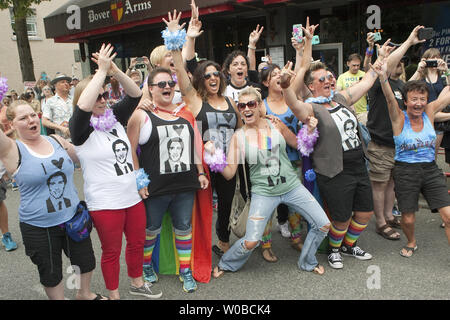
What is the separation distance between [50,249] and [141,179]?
0.81m

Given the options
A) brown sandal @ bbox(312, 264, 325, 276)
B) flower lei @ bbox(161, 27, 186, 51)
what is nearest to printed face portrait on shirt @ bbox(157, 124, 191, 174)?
flower lei @ bbox(161, 27, 186, 51)

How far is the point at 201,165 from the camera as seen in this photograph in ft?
11.6

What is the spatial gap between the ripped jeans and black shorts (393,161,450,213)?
0.87m

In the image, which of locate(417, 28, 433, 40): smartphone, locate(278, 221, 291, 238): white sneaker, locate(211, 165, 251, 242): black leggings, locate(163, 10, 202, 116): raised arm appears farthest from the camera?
locate(278, 221, 291, 238): white sneaker

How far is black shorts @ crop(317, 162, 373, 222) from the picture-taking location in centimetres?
359

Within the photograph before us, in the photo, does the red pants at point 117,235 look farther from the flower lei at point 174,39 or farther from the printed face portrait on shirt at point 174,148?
the flower lei at point 174,39

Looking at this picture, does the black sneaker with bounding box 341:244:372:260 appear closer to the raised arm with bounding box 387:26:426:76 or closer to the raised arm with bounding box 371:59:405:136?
the raised arm with bounding box 371:59:405:136

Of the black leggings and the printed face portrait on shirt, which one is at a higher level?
the printed face portrait on shirt

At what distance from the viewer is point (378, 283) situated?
11.0 ft

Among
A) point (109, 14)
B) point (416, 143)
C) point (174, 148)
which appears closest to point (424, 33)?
point (416, 143)

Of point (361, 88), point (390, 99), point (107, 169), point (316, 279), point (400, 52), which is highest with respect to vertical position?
point (400, 52)

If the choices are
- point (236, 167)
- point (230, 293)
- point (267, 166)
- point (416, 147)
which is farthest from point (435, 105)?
point (230, 293)

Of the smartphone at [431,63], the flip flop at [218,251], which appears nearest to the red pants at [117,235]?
the flip flop at [218,251]

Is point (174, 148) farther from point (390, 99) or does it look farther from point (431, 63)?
point (431, 63)
